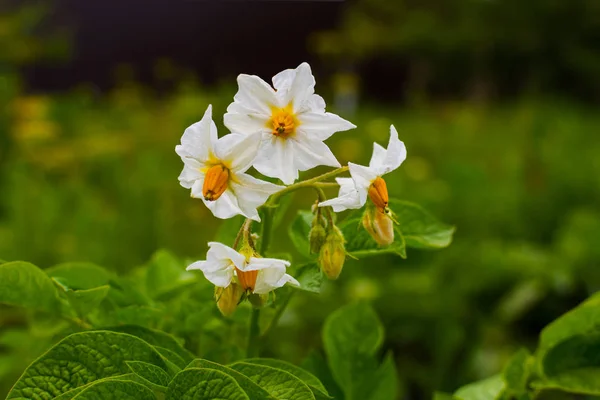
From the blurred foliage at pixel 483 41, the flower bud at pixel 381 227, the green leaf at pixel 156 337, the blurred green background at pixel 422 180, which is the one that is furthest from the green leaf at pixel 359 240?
the blurred foliage at pixel 483 41

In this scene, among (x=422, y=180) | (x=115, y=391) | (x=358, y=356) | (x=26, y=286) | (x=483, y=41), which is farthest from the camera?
A: (x=483, y=41)

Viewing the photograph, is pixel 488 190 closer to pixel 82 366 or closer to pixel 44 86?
pixel 82 366

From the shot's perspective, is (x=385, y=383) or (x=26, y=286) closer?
(x=26, y=286)

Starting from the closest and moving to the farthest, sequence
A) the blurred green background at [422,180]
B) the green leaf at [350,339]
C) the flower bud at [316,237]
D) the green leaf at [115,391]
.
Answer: the green leaf at [115,391] → the flower bud at [316,237] → the green leaf at [350,339] → the blurred green background at [422,180]

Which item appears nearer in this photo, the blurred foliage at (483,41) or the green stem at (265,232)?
the green stem at (265,232)

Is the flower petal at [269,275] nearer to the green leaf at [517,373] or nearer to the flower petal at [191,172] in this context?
the flower petal at [191,172]

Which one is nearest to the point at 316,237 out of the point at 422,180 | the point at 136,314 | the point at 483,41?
the point at 136,314

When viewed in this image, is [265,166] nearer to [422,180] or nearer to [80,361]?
[80,361]

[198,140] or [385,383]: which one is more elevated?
[198,140]
